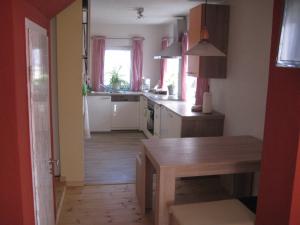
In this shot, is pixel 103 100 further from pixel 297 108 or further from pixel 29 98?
pixel 297 108

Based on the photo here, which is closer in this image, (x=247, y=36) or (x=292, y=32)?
(x=292, y=32)

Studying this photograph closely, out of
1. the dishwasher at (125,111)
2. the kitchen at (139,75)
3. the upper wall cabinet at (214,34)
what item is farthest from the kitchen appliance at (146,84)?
the upper wall cabinet at (214,34)

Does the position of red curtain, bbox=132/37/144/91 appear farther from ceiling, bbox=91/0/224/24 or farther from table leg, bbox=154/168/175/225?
table leg, bbox=154/168/175/225

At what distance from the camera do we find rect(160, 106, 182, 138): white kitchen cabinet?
13.2ft

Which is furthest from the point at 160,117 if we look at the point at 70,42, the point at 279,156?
the point at 279,156

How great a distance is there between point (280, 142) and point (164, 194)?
3.75 ft

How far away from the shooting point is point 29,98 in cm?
157

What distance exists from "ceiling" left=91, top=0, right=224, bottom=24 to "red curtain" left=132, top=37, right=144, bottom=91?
1.07 m

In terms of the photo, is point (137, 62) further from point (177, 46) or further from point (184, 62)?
point (184, 62)

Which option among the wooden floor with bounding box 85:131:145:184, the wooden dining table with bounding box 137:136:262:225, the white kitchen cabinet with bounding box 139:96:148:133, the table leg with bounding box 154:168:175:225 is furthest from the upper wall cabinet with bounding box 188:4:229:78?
the white kitchen cabinet with bounding box 139:96:148:133

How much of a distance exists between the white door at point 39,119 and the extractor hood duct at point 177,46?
3.33 metres

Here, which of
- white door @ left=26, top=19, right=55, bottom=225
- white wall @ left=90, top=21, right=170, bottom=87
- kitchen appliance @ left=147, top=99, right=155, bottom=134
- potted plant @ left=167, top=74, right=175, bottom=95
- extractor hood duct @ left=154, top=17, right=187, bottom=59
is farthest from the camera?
white wall @ left=90, top=21, right=170, bottom=87

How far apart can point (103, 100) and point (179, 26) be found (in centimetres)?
229

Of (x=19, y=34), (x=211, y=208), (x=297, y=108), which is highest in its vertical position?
(x=19, y=34)
